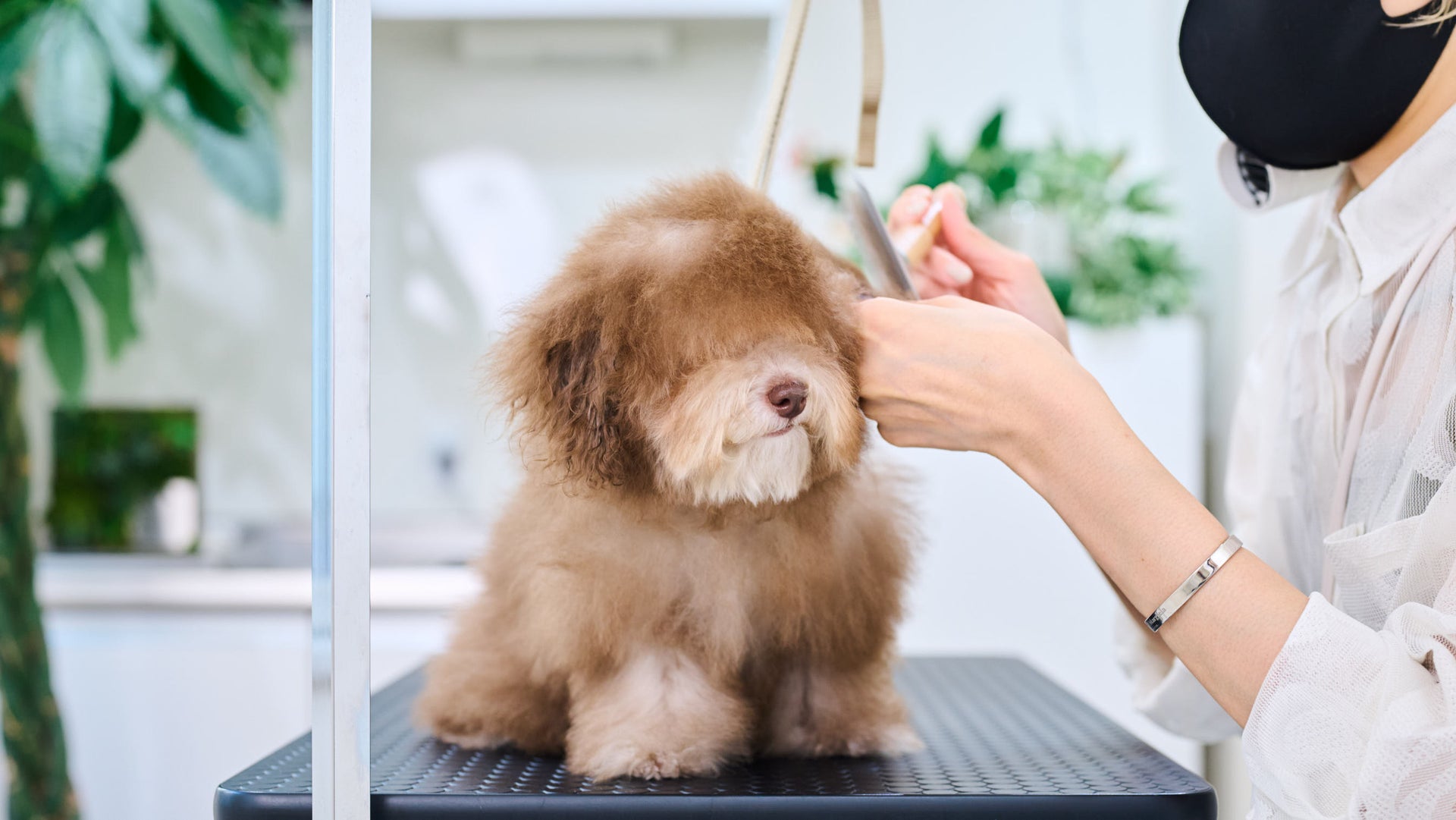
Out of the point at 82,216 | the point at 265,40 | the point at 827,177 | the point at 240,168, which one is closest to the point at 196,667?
the point at 82,216

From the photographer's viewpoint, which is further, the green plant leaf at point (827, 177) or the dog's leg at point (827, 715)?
the green plant leaf at point (827, 177)

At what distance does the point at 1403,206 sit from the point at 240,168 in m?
2.02

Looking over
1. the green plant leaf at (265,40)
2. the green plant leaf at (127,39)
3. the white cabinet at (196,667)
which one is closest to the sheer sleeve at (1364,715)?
the white cabinet at (196,667)

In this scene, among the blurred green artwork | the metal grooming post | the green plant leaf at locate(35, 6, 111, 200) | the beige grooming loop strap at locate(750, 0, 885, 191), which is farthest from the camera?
the blurred green artwork

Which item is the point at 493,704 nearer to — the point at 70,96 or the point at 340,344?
the point at 340,344

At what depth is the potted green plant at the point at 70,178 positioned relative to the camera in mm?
1878

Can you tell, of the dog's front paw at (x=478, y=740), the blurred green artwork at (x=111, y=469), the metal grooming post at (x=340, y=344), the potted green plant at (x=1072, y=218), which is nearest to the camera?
the metal grooming post at (x=340, y=344)

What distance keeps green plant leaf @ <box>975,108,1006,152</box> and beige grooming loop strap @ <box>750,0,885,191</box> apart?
5.25ft

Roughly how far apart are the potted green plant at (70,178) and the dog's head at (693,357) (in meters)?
1.45

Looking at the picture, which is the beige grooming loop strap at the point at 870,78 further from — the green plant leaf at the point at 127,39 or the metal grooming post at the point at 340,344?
the green plant leaf at the point at 127,39

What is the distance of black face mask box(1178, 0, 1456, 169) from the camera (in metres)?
0.95

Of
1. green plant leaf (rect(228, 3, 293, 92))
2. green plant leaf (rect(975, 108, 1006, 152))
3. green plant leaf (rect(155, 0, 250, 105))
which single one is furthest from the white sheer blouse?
green plant leaf (rect(228, 3, 293, 92))

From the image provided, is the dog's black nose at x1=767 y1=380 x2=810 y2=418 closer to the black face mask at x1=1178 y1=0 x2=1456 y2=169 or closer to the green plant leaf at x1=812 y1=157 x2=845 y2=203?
the black face mask at x1=1178 y1=0 x2=1456 y2=169

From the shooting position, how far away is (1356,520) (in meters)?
1.00
